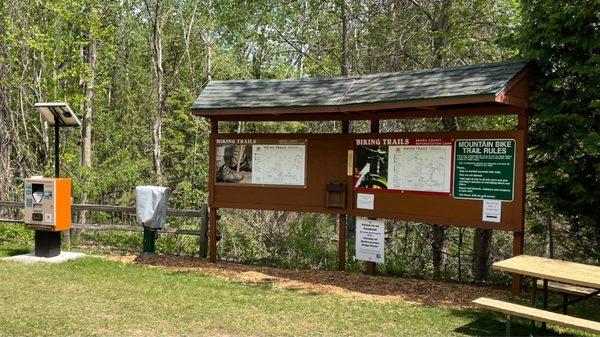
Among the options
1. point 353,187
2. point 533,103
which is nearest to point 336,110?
point 353,187

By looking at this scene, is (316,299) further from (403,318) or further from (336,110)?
(336,110)

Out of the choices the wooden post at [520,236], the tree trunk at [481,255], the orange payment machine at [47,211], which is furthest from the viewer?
the orange payment machine at [47,211]

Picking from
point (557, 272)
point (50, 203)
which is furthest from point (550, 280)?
point (50, 203)

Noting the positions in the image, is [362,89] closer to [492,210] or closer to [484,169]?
[484,169]

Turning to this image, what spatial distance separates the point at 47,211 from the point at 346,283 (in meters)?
5.50

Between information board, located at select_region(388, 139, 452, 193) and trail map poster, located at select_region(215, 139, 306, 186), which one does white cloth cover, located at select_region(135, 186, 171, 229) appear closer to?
trail map poster, located at select_region(215, 139, 306, 186)

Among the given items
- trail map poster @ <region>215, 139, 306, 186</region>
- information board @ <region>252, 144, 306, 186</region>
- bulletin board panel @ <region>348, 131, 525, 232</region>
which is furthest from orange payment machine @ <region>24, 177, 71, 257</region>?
bulletin board panel @ <region>348, 131, 525, 232</region>

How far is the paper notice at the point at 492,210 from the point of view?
24.7 feet

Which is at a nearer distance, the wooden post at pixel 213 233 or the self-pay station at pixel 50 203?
the self-pay station at pixel 50 203

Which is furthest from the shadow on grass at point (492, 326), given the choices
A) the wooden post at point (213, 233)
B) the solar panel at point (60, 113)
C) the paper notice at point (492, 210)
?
the solar panel at point (60, 113)

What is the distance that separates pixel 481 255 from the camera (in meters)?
9.46

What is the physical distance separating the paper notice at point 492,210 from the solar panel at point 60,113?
7.13m

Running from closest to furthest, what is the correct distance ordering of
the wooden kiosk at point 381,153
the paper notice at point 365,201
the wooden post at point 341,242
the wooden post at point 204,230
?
1. the wooden kiosk at point 381,153
2. the paper notice at point 365,201
3. the wooden post at point 341,242
4. the wooden post at point 204,230

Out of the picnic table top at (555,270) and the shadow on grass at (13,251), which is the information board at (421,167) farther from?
the shadow on grass at (13,251)
